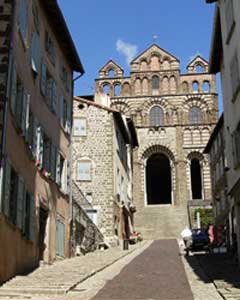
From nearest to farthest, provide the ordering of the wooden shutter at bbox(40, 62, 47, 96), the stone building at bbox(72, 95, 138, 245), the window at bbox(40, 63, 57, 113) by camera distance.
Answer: the wooden shutter at bbox(40, 62, 47, 96), the window at bbox(40, 63, 57, 113), the stone building at bbox(72, 95, 138, 245)

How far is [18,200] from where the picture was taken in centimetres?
1360

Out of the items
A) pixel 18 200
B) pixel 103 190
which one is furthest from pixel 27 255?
pixel 103 190

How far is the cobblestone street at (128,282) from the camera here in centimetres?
1055

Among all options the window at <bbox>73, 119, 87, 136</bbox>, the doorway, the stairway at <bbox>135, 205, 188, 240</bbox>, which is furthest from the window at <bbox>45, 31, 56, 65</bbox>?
the stairway at <bbox>135, 205, 188, 240</bbox>

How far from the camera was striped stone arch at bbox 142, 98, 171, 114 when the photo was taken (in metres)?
53.8

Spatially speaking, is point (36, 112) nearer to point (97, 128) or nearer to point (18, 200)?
point (18, 200)

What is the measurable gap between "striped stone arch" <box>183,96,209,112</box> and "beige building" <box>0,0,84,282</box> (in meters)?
32.5

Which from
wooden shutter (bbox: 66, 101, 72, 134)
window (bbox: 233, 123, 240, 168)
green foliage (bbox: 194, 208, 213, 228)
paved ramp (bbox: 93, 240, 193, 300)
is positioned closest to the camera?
paved ramp (bbox: 93, 240, 193, 300)

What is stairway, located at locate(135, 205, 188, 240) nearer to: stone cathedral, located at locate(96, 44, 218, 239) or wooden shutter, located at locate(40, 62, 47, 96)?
stone cathedral, located at locate(96, 44, 218, 239)

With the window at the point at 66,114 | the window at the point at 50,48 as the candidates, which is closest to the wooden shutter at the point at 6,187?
the window at the point at 50,48

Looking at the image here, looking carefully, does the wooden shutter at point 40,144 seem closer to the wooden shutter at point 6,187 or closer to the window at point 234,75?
the wooden shutter at point 6,187

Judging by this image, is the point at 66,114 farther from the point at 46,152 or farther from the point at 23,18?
the point at 23,18

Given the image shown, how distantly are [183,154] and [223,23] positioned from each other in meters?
35.5

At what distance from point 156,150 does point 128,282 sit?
132 ft
